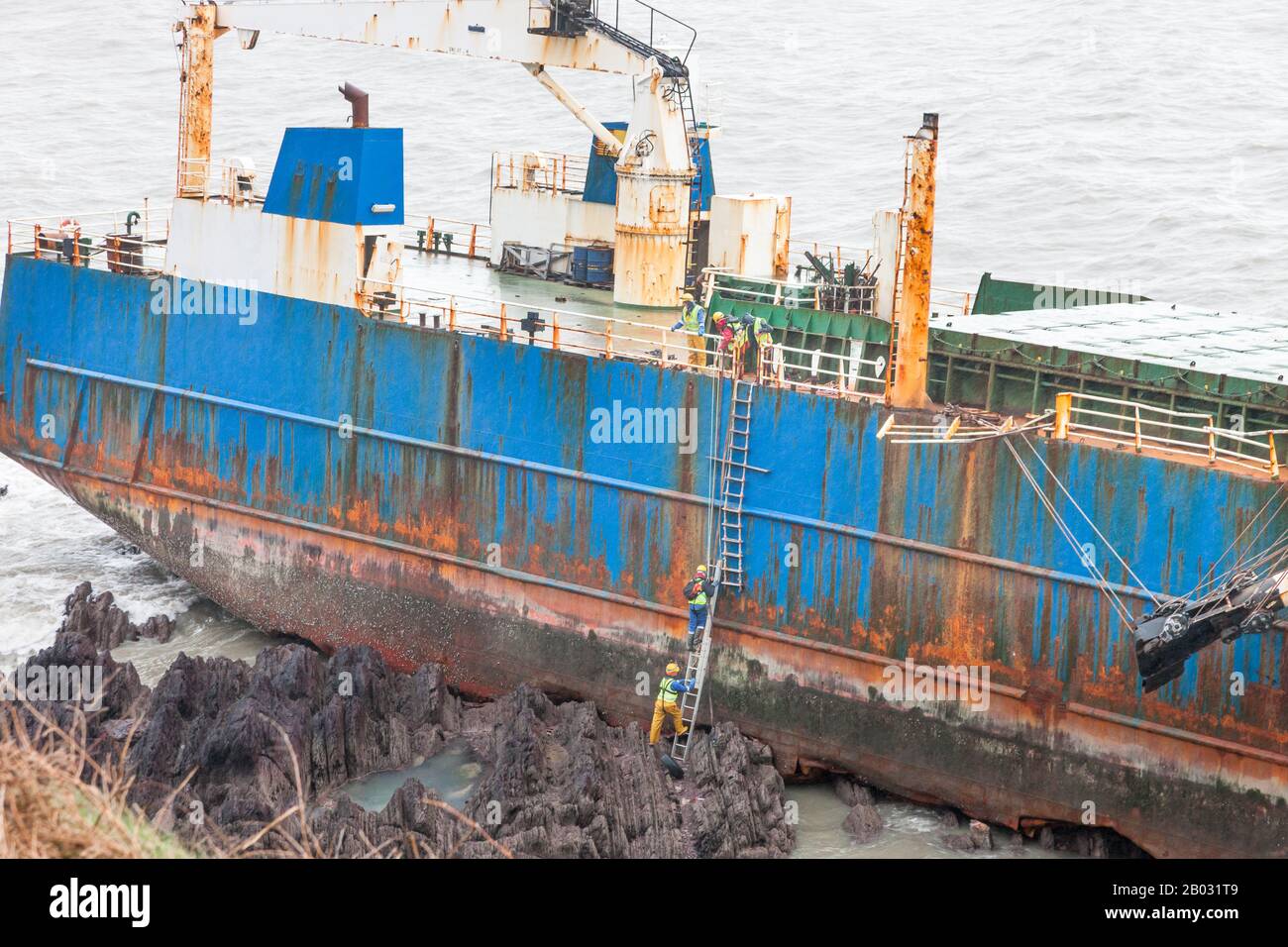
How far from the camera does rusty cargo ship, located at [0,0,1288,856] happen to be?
63.6 feet

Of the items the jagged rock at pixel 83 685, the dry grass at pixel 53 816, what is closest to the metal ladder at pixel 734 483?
the jagged rock at pixel 83 685

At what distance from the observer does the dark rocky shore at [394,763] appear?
61.9 ft

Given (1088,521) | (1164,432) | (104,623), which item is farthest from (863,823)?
(104,623)

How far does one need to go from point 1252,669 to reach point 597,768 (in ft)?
25.8

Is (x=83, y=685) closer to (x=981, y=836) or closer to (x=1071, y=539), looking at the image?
(x=981, y=836)

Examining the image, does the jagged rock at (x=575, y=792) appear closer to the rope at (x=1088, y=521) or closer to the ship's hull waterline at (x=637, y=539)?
the ship's hull waterline at (x=637, y=539)

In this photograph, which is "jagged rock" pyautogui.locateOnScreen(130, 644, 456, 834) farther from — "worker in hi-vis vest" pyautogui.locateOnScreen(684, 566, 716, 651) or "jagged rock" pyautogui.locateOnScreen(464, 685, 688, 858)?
"worker in hi-vis vest" pyautogui.locateOnScreen(684, 566, 716, 651)

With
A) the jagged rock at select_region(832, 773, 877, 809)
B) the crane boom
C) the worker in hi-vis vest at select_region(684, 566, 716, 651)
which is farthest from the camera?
the crane boom

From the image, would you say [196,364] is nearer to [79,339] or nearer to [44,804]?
[79,339]

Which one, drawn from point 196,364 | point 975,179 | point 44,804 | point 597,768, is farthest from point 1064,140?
point 44,804

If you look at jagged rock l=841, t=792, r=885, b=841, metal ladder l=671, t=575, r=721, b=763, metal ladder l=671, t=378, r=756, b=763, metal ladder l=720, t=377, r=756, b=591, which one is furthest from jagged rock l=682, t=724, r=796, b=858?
metal ladder l=720, t=377, r=756, b=591

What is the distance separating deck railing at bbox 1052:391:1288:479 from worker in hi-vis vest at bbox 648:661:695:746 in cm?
583

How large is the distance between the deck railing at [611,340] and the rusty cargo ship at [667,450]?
12 cm

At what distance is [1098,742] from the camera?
19531 millimetres
